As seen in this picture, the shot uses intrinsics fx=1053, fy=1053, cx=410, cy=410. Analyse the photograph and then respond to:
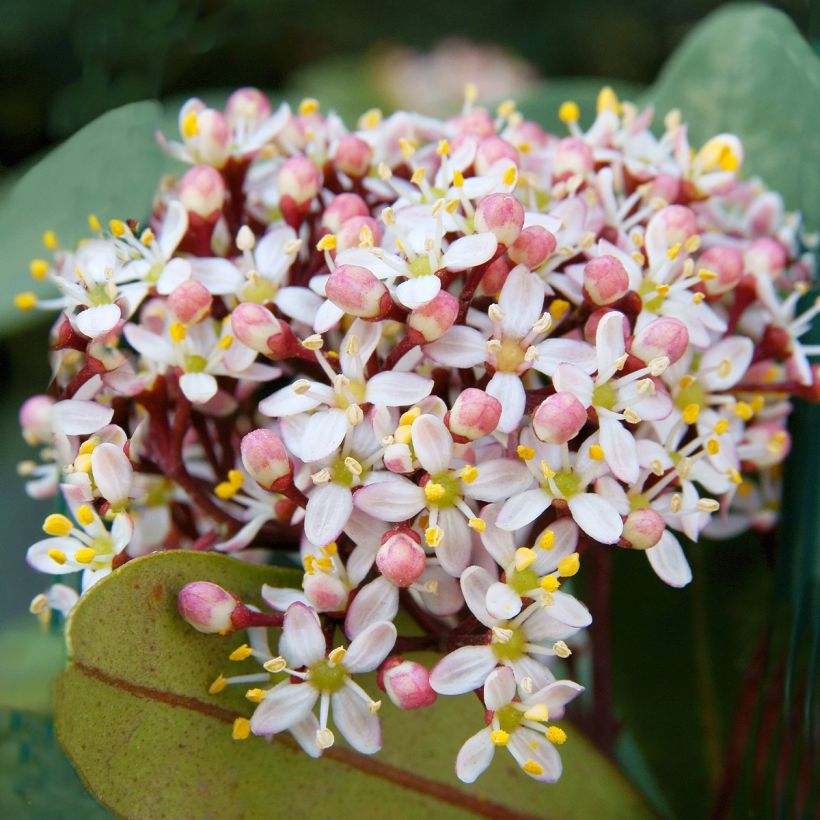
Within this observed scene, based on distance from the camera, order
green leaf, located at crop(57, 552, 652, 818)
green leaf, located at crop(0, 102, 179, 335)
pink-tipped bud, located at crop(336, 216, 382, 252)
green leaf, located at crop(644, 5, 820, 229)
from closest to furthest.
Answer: green leaf, located at crop(57, 552, 652, 818)
pink-tipped bud, located at crop(336, 216, 382, 252)
green leaf, located at crop(0, 102, 179, 335)
green leaf, located at crop(644, 5, 820, 229)

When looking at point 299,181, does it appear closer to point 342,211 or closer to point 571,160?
point 342,211

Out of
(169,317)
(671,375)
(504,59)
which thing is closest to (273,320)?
(169,317)

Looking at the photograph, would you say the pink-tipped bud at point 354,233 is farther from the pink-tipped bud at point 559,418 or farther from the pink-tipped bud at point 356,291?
the pink-tipped bud at point 559,418

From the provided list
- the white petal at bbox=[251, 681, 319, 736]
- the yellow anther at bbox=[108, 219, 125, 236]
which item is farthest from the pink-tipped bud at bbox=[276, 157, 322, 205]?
the white petal at bbox=[251, 681, 319, 736]

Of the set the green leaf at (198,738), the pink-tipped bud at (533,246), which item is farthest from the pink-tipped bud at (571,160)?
the green leaf at (198,738)

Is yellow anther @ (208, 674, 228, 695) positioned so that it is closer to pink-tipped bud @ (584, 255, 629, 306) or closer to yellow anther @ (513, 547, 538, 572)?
yellow anther @ (513, 547, 538, 572)

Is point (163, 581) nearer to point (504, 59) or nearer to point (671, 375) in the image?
point (671, 375)
